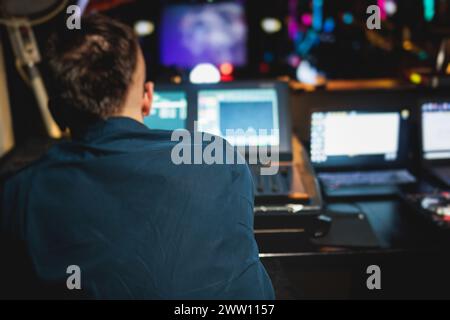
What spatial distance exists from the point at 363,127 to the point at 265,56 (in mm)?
4695

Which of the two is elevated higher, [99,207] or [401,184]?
[99,207]

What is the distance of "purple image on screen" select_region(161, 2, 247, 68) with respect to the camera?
5473mm

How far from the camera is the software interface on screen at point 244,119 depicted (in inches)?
78.5

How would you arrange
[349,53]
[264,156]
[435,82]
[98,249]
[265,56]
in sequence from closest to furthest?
1. [98,249]
2. [264,156]
3. [435,82]
4. [265,56]
5. [349,53]

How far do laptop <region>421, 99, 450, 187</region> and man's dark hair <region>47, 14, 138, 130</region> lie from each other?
5.28 ft

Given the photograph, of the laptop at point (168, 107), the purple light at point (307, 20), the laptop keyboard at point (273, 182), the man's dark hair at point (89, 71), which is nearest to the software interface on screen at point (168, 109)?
the laptop at point (168, 107)

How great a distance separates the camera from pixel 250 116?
6.55ft

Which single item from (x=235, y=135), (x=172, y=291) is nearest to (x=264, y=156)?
(x=235, y=135)

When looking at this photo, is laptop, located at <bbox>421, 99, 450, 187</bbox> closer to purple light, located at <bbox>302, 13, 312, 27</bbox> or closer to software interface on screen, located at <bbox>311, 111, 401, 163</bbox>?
software interface on screen, located at <bbox>311, 111, 401, 163</bbox>

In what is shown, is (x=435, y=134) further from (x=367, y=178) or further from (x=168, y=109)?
(x=168, y=109)

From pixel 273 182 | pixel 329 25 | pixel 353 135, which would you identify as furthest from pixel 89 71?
pixel 329 25

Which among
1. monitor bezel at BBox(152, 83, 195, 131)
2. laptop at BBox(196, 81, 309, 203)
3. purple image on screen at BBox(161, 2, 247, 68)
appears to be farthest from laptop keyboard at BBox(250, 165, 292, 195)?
purple image on screen at BBox(161, 2, 247, 68)

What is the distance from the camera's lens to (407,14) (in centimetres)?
685
